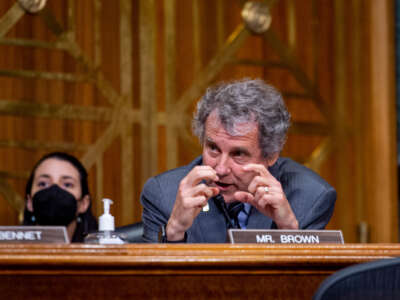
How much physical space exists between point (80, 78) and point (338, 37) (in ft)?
4.86

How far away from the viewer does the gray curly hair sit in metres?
1.82

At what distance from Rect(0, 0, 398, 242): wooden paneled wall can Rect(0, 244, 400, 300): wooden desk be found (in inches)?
80.1

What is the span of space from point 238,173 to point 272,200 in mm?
229

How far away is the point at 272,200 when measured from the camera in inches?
60.6

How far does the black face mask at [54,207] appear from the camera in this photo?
200 centimetres

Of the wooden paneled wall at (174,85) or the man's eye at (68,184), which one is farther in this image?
the wooden paneled wall at (174,85)

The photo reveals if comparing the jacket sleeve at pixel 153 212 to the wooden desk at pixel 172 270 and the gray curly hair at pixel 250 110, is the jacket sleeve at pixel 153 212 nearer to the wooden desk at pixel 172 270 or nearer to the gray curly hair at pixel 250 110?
Result: the gray curly hair at pixel 250 110

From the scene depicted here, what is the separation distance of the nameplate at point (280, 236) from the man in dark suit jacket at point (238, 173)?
1.14 ft

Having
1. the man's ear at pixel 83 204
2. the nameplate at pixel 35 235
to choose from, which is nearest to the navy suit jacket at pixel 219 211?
the man's ear at pixel 83 204

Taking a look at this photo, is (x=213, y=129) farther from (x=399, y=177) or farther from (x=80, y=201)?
(x=399, y=177)

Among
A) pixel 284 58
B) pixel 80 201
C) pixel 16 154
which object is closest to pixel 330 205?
pixel 80 201

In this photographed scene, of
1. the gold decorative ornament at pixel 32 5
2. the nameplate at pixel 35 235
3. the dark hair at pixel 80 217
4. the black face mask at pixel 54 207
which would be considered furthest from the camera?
the gold decorative ornament at pixel 32 5

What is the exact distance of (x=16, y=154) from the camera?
2.99m

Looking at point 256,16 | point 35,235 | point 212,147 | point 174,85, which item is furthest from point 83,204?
point 256,16
